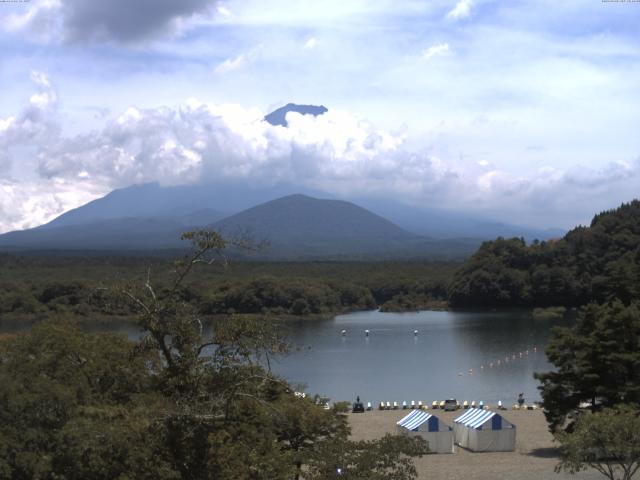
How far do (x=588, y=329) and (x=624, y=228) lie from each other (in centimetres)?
4641

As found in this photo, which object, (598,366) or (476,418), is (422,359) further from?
(598,366)

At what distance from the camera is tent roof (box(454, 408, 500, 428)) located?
59.0 ft

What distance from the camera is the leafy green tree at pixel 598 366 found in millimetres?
16422

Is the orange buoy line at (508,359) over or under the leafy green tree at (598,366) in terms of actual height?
under

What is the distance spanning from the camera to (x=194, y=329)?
7.72 meters

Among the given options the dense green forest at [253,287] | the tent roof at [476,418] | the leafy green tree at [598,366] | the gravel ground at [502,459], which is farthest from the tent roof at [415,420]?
the dense green forest at [253,287]

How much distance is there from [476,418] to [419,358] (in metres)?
18.0

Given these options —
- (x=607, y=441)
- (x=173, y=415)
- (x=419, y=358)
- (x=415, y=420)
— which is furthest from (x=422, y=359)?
(x=173, y=415)

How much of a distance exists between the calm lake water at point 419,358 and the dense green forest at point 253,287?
375 centimetres

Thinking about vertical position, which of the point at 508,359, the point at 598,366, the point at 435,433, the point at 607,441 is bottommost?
the point at 508,359

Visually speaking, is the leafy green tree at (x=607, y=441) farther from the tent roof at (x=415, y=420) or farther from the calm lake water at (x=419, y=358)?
the calm lake water at (x=419, y=358)

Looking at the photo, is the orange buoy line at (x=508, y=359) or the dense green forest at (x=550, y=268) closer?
the orange buoy line at (x=508, y=359)

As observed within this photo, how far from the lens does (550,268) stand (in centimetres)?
5953

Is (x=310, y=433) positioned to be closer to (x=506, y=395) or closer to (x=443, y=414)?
(x=443, y=414)
